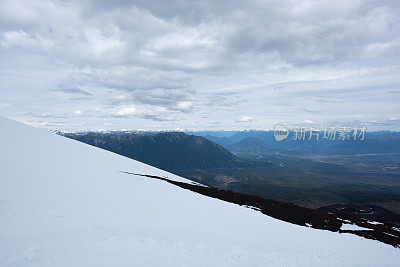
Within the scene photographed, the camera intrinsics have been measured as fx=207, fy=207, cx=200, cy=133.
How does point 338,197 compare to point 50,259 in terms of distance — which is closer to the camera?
point 50,259

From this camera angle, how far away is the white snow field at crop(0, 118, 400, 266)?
1130cm

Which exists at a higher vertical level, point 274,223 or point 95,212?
point 95,212

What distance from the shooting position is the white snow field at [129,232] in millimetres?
11301

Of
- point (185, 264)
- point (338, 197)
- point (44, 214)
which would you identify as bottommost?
point (338, 197)

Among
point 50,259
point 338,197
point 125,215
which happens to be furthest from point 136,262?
point 338,197

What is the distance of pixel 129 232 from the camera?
1412 cm

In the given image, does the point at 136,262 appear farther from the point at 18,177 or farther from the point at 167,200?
the point at 18,177

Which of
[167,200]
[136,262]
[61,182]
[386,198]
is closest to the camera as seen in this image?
[136,262]

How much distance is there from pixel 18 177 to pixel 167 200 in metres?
15.0

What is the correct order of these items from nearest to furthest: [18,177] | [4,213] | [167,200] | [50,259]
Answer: [50,259]
[4,213]
[18,177]
[167,200]

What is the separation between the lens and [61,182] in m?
21.8

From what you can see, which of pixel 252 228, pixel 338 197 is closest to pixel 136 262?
pixel 252 228

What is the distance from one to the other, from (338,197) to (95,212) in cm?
20987

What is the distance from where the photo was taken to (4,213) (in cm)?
1330
